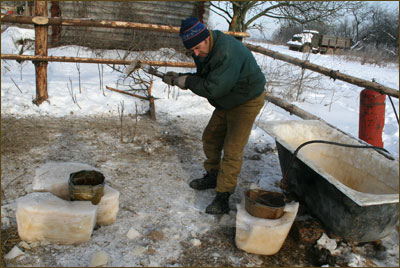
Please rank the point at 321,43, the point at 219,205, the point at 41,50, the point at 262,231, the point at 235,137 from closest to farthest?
the point at 262,231 < the point at 235,137 < the point at 219,205 < the point at 41,50 < the point at 321,43

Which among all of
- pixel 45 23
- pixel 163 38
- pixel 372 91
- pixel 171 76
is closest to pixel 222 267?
pixel 171 76

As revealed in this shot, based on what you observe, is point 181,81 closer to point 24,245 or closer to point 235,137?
point 235,137

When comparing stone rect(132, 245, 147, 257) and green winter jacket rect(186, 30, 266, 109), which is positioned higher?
green winter jacket rect(186, 30, 266, 109)

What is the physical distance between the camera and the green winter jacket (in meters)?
2.72

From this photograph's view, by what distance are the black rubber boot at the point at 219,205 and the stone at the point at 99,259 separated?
3.68 ft

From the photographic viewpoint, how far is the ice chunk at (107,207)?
274 cm

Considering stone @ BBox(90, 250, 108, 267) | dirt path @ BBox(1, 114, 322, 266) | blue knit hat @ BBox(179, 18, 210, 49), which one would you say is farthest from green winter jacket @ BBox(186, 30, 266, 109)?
stone @ BBox(90, 250, 108, 267)

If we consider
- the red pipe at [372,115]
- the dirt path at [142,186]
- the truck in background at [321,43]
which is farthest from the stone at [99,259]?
the truck in background at [321,43]

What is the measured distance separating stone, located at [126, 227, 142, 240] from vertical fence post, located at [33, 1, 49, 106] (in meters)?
3.98

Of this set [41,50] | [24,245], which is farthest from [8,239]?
[41,50]

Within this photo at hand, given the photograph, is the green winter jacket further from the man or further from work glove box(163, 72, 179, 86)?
work glove box(163, 72, 179, 86)

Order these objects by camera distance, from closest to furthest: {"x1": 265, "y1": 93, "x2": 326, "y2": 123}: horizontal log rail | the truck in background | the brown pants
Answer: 1. the brown pants
2. {"x1": 265, "y1": 93, "x2": 326, "y2": 123}: horizontal log rail
3. the truck in background

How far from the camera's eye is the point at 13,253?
238cm

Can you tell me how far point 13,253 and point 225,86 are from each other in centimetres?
211
